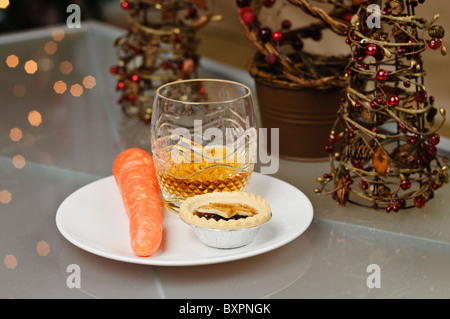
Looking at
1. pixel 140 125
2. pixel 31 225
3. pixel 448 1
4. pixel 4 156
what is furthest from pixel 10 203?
pixel 448 1

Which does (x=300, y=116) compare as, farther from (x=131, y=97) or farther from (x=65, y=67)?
(x=65, y=67)

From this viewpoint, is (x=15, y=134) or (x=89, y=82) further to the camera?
(x=89, y=82)

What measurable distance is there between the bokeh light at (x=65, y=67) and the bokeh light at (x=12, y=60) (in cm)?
11

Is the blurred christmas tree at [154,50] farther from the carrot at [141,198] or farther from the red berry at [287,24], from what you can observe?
the carrot at [141,198]

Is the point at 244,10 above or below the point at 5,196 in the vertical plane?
above

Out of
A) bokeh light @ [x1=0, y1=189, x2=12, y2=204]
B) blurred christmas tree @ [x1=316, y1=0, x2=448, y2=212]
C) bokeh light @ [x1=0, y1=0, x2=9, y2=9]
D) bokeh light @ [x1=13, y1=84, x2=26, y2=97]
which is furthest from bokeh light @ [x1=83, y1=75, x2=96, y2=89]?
bokeh light @ [x1=0, y1=0, x2=9, y2=9]

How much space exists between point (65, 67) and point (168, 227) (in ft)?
2.68

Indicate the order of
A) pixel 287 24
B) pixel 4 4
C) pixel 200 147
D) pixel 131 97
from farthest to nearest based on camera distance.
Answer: pixel 4 4, pixel 131 97, pixel 287 24, pixel 200 147

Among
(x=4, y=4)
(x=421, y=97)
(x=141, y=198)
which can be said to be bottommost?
(x=4, y=4)

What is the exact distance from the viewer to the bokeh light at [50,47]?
1.49 metres

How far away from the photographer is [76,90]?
4.11 ft

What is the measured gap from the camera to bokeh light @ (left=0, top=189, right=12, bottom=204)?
0.80 m

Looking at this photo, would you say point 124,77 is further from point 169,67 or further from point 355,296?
point 355,296

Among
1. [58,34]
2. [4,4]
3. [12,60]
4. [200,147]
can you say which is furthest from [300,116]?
[4,4]
